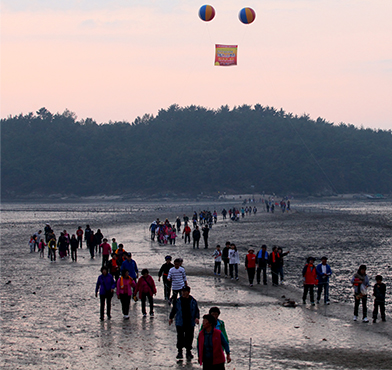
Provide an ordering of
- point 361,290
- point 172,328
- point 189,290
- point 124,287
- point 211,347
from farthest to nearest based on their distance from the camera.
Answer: point 361,290
point 124,287
point 172,328
point 189,290
point 211,347

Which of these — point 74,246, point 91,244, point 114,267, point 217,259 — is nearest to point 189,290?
point 114,267

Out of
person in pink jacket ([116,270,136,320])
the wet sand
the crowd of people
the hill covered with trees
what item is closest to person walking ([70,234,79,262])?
the wet sand

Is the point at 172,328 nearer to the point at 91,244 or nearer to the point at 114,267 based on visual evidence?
the point at 114,267

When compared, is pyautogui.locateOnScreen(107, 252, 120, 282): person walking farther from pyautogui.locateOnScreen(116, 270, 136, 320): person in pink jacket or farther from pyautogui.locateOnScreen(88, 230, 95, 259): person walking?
pyautogui.locateOnScreen(88, 230, 95, 259): person walking

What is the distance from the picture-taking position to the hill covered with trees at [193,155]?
135 m

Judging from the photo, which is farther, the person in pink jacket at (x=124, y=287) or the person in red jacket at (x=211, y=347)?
the person in pink jacket at (x=124, y=287)

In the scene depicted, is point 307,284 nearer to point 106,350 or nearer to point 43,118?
point 106,350

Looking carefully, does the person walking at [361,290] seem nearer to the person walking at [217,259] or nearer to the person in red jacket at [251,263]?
the person in red jacket at [251,263]

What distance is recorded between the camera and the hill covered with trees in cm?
13525

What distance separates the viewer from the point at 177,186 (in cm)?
13512

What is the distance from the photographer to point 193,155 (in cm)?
14250

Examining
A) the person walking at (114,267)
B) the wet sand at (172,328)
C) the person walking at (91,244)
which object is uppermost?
the person walking at (114,267)

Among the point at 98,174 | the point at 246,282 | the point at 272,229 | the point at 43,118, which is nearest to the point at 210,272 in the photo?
the point at 246,282

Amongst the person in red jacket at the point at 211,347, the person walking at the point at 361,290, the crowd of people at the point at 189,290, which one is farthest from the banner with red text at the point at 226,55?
the person in red jacket at the point at 211,347
